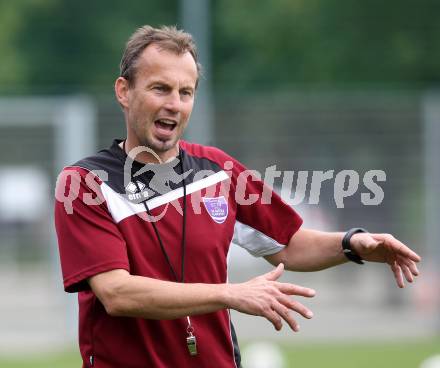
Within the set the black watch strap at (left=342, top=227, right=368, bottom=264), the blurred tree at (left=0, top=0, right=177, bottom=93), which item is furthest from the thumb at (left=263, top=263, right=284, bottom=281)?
the blurred tree at (left=0, top=0, right=177, bottom=93)

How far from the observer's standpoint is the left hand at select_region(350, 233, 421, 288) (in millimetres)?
4883

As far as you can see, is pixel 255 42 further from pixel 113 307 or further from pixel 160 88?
pixel 113 307

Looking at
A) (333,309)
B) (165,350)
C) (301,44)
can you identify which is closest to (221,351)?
(165,350)

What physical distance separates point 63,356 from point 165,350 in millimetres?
8035

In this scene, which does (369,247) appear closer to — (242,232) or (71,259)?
(242,232)

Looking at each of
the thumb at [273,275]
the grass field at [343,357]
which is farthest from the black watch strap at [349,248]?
the grass field at [343,357]

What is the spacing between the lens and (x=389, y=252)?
4.96 meters

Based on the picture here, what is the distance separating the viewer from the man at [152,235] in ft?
15.1

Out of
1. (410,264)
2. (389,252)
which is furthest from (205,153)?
(410,264)

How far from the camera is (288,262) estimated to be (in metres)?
5.38

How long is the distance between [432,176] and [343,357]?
354cm

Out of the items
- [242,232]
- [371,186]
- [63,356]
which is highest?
[242,232]

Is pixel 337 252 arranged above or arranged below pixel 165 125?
below

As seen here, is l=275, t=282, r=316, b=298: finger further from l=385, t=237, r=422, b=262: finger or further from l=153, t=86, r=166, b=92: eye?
l=153, t=86, r=166, b=92: eye
